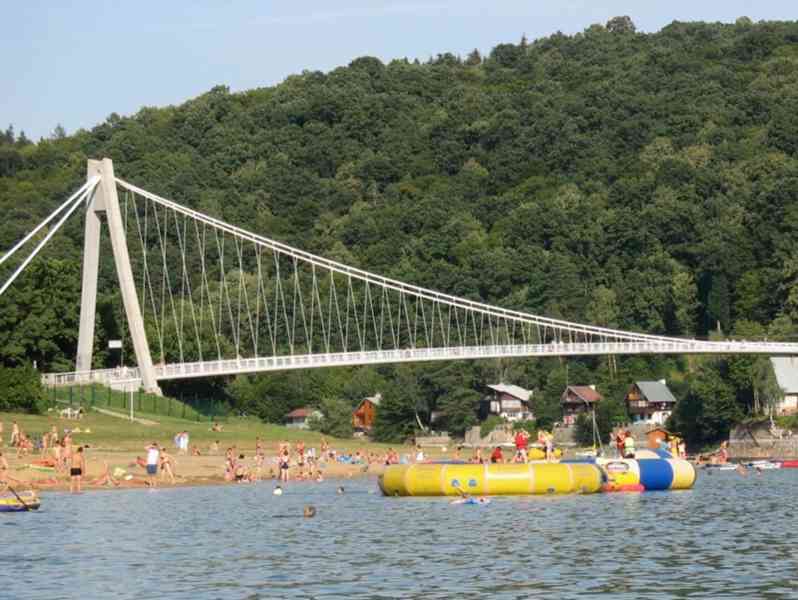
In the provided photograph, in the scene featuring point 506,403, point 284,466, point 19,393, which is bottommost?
point 284,466

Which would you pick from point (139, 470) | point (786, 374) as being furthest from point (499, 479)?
point (786, 374)

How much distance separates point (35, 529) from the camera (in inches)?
1699

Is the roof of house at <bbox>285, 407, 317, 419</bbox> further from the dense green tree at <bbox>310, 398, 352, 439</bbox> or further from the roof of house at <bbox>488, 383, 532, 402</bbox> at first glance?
the roof of house at <bbox>488, 383, 532, 402</bbox>

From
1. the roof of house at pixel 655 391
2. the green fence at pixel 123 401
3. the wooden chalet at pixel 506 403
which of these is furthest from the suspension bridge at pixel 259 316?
the wooden chalet at pixel 506 403

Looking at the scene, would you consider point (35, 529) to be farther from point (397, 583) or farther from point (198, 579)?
point (397, 583)

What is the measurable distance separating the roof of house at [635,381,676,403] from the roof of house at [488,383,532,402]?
9941 millimetres

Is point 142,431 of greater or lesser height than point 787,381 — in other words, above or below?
below

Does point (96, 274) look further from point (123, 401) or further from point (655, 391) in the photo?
point (655, 391)

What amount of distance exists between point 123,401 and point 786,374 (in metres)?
49.1

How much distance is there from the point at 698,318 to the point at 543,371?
1734 cm

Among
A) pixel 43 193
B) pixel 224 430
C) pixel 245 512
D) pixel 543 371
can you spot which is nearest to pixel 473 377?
pixel 543 371

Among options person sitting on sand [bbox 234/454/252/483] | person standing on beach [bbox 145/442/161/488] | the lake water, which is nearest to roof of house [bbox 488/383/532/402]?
person sitting on sand [bbox 234/454/252/483]

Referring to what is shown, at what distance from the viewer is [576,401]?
129m

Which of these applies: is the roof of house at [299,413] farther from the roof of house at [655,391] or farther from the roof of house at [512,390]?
the roof of house at [655,391]
